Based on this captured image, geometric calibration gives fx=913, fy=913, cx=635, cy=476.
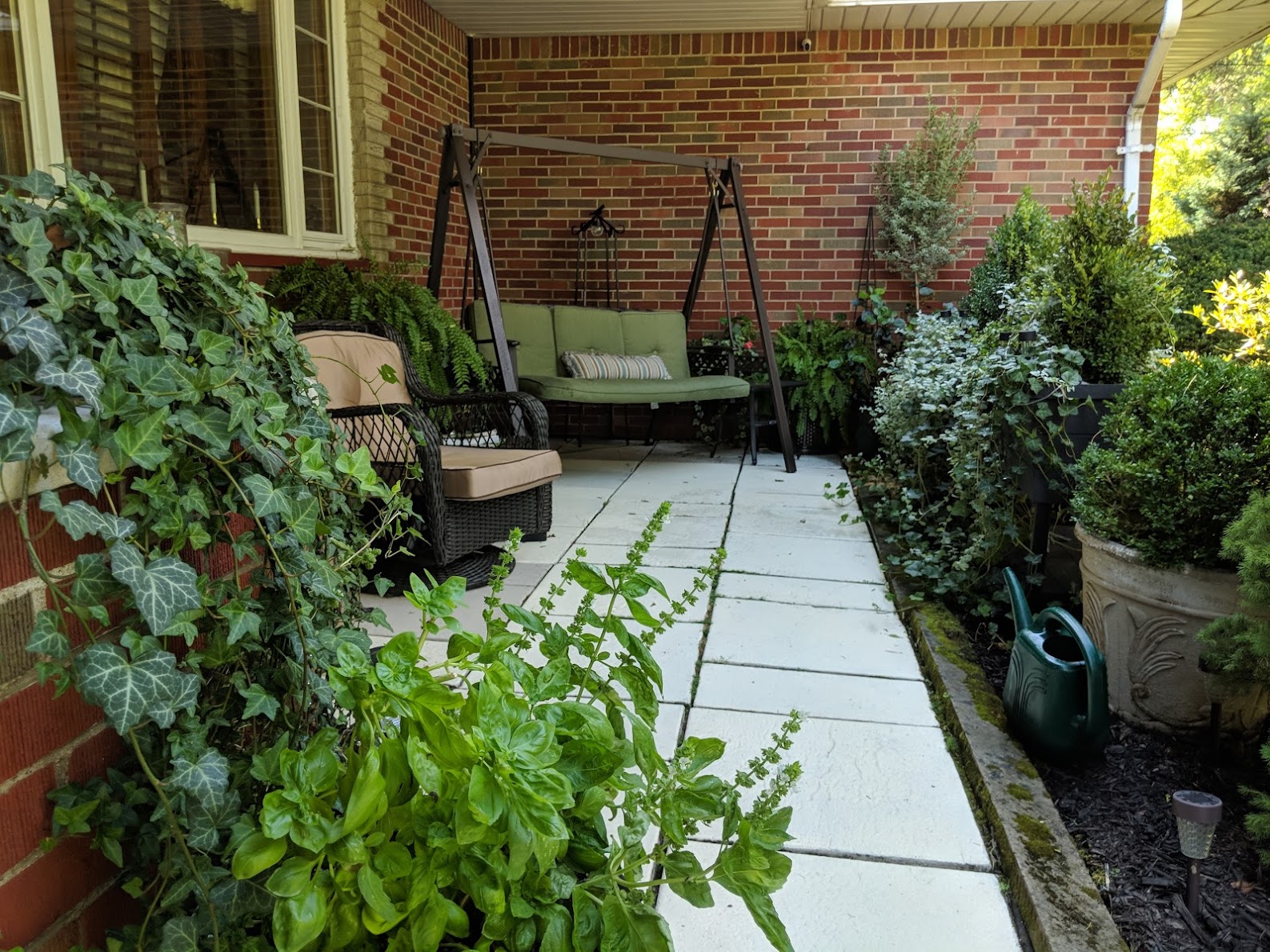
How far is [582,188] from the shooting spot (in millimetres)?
6262

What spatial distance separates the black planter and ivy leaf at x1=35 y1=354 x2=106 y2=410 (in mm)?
2501

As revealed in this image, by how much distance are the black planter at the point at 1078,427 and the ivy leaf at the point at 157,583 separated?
2439mm

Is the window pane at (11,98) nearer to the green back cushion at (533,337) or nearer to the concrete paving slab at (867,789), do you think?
the green back cushion at (533,337)

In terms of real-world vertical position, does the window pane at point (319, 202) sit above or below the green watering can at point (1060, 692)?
above

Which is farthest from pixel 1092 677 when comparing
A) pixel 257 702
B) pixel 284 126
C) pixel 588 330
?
pixel 588 330

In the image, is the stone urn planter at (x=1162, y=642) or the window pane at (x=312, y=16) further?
the window pane at (x=312, y=16)

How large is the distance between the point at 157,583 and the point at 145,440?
4.8 inches

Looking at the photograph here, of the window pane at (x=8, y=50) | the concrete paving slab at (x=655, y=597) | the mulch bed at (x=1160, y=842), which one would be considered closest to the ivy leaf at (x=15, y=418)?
the mulch bed at (x=1160, y=842)

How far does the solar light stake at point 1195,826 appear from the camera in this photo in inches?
54.9

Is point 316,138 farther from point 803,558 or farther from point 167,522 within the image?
point 167,522

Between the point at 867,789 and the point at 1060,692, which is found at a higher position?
the point at 1060,692

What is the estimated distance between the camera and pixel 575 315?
18.5ft

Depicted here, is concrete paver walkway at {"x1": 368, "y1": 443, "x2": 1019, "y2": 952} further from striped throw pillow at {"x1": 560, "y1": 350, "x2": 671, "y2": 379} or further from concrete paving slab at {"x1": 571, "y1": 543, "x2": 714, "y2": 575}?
striped throw pillow at {"x1": 560, "y1": 350, "x2": 671, "y2": 379}

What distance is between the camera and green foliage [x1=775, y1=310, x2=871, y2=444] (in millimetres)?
5578
